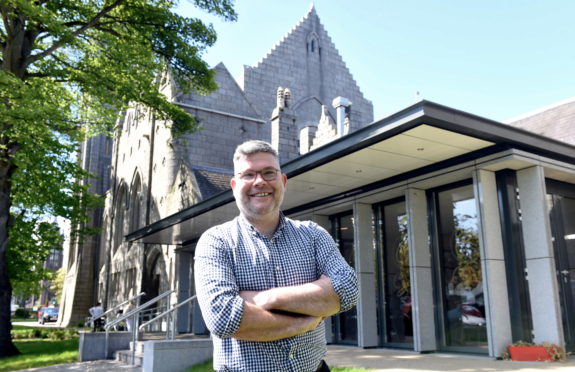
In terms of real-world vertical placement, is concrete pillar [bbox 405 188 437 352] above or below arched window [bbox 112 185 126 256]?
below

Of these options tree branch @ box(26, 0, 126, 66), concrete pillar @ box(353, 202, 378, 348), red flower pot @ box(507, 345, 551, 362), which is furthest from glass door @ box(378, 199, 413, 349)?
tree branch @ box(26, 0, 126, 66)

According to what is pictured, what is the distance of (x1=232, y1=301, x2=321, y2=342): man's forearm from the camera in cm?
202

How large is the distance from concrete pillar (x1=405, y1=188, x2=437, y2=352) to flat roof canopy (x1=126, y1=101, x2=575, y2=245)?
0.73m

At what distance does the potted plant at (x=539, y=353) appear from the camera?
8470 millimetres

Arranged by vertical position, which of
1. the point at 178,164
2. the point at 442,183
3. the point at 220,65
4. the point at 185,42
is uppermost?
the point at 220,65

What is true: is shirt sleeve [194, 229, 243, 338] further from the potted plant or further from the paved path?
the potted plant

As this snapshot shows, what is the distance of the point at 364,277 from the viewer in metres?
12.5

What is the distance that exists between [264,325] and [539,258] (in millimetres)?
8552

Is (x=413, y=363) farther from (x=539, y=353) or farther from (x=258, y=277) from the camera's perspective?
(x=258, y=277)

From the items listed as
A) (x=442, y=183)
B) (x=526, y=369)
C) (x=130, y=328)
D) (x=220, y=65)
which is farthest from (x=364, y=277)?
(x=220, y=65)

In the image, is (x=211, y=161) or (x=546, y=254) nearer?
(x=546, y=254)

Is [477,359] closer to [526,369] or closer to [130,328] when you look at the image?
[526,369]

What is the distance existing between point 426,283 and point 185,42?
10.8m

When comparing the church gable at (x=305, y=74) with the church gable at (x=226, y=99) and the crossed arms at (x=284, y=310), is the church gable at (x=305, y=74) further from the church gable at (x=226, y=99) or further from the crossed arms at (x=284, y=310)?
the crossed arms at (x=284, y=310)
